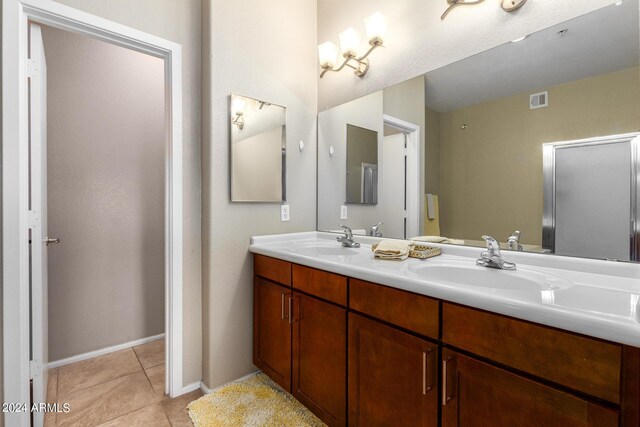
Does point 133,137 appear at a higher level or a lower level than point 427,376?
higher

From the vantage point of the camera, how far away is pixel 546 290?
0.95 meters

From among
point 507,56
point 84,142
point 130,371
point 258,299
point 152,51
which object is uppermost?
point 152,51

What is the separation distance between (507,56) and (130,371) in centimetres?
284

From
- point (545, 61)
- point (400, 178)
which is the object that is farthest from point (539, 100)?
point (400, 178)

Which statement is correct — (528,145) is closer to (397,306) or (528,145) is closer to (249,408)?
(397,306)

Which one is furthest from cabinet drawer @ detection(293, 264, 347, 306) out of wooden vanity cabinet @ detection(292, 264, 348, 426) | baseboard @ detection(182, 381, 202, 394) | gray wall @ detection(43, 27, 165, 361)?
gray wall @ detection(43, 27, 165, 361)

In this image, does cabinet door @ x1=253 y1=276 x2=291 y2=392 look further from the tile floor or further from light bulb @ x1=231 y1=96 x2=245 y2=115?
light bulb @ x1=231 y1=96 x2=245 y2=115

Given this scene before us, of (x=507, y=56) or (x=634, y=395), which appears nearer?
(x=634, y=395)

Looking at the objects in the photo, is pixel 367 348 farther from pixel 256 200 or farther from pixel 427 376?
pixel 256 200

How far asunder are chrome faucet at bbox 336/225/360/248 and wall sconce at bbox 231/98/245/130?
3.02 ft

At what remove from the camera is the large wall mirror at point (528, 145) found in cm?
111

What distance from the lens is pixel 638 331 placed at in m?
0.62

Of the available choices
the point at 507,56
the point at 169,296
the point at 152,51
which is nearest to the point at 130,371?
the point at 169,296

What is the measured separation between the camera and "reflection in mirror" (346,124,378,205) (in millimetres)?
1974
